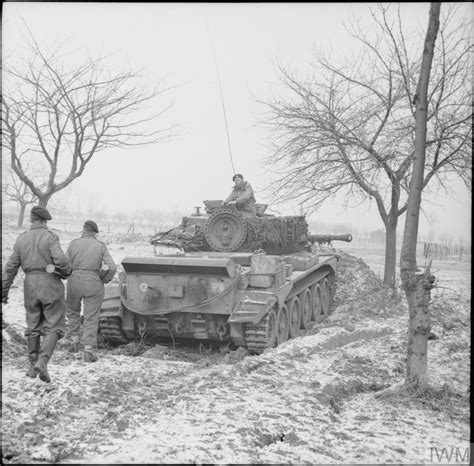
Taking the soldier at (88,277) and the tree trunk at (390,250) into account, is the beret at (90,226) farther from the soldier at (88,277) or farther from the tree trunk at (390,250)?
the tree trunk at (390,250)

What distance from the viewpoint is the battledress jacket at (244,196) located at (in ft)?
33.9

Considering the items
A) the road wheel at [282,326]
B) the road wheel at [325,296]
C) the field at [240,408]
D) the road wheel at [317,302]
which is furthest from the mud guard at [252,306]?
the road wheel at [325,296]

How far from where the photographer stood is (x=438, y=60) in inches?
425

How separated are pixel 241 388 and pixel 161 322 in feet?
10.2

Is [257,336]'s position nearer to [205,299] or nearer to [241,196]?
[205,299]

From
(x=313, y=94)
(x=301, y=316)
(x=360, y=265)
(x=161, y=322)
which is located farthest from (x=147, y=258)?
(x=360, y=265)

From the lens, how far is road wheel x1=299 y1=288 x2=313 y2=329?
443 inches

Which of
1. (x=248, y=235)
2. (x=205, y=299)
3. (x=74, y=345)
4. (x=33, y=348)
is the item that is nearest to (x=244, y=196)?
(x=248, y=235)

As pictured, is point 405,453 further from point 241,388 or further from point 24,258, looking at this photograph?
point 24,258

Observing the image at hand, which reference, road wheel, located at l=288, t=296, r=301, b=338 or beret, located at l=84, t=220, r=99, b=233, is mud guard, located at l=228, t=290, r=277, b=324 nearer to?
road wheel, located at l=288, t=296, r=301, b=338

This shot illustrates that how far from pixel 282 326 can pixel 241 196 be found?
239 cm

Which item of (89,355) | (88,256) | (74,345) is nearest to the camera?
(89,355)

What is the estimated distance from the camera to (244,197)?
10328 millimetres

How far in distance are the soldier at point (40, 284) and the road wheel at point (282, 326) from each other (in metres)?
4.06
